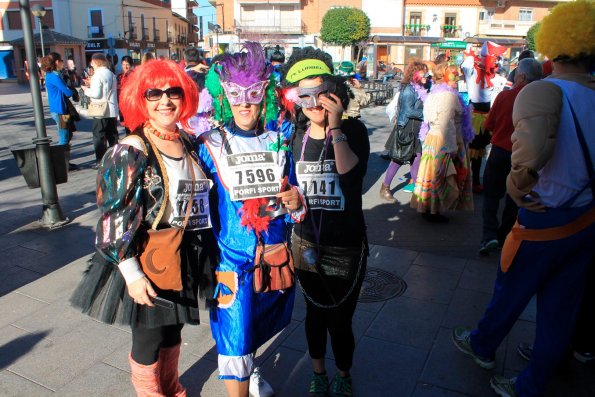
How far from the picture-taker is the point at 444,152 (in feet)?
18.1

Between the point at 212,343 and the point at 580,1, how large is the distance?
9.47ft

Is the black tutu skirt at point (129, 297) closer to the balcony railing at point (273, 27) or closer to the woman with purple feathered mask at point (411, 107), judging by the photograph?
the woman with purple feathered mask at point (411, 107)

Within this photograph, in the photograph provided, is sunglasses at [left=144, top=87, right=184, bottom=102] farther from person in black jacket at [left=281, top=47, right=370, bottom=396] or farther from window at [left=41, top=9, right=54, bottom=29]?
window at [left=41, top=9, right=54, bottom=29]

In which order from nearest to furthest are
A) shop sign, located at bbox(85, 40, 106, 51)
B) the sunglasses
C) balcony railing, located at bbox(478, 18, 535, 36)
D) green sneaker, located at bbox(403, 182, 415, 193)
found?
the sunglasses < green sneaker, located at bbox(403, 182, 415, 193) < shop sign, located at bbox(85, 40, 106, 51) < balcony railing, located at bbox(478, 18, 535, 36)

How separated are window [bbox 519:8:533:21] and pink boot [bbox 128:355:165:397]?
55209 millimetres

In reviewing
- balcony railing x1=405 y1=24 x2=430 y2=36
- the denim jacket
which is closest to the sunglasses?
the denim jacket

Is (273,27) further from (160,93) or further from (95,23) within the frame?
(160,93)

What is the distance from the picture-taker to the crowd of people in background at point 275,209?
211 centimetres

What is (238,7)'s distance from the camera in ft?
164

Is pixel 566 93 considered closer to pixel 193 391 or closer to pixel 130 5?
pixel 193 391

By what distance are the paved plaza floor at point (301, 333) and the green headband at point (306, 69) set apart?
1.74 meters

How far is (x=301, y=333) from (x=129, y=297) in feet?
5.19

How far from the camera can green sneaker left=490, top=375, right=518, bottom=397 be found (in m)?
2.68

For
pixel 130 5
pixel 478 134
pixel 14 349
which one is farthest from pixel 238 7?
pixel 14 349
